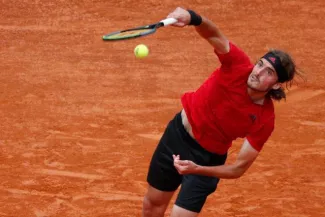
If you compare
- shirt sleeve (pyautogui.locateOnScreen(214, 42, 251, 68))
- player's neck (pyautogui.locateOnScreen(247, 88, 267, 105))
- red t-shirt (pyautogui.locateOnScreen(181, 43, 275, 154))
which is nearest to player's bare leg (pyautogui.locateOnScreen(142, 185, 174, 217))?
red t-shirt (pyautogui.locateOnScreen(181, 43, 275, 154))

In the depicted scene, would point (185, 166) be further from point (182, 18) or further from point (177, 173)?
point (182, 18)

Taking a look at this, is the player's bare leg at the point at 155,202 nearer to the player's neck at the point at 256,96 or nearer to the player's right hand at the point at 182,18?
the player's neck at the point at 256,96

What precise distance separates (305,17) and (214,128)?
718cm

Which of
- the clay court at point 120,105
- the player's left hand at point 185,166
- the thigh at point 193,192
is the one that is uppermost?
the player's left hand at point 185,166

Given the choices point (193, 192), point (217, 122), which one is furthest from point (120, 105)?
point (217, 122)

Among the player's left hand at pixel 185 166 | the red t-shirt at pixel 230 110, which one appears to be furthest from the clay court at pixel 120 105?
the player's left hand at pixel 185 166

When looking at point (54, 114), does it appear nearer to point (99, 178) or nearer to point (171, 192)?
point (99, 178)

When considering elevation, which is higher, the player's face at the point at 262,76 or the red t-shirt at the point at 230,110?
the player's face at the point at 262,76

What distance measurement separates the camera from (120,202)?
7.83 m

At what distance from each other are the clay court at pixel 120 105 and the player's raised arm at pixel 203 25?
2.42 metres

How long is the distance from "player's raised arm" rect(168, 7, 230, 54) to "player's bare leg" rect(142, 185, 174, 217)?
1431mm

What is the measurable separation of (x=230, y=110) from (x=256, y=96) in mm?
236

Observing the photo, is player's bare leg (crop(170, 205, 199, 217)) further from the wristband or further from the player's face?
the wristband

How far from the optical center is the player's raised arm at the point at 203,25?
5.67m
